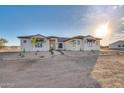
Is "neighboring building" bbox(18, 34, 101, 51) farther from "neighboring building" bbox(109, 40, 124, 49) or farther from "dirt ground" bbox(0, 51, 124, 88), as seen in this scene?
"neighboring building" bbox(109, 40, 124, 49)

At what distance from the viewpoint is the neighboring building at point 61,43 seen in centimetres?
389

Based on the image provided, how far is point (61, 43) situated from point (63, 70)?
0.61 metres

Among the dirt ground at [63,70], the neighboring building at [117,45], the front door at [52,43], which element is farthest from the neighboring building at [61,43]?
the neighboring building at [117,45]

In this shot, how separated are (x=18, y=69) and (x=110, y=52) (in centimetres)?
196

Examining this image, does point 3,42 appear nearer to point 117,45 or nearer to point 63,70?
point 63,70

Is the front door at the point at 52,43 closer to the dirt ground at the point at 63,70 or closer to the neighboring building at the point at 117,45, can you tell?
the dirt ground at the point at 63,70

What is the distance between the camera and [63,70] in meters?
3.83

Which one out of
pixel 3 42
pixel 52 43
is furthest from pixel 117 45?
pixel 3 42

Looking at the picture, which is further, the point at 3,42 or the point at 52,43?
the point at 52,43

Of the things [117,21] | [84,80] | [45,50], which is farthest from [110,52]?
[45,50]

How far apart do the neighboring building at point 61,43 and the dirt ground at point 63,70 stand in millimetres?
134
